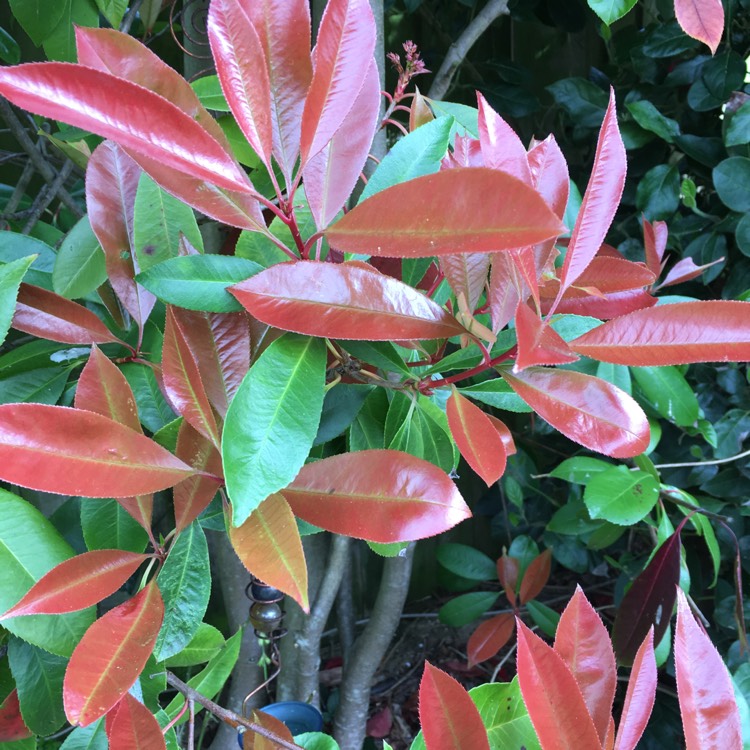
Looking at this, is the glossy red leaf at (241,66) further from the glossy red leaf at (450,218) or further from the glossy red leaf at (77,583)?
the glossy red leaf at (77,583)

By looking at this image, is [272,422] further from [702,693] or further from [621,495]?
[621,495]

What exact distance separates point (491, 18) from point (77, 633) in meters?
1.07

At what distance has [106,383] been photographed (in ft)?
1.39

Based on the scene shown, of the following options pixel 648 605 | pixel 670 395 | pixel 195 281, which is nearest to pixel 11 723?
pixel 195 281

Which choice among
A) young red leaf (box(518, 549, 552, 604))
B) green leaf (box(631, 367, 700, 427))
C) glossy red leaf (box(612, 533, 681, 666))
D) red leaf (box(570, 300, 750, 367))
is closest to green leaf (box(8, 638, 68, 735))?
red leaf (box(570, 300, 750, 367))

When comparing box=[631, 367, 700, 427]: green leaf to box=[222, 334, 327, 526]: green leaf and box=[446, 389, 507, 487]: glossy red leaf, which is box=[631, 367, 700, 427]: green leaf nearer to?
box=[446, 389, 507, 487]: glossy red leaf

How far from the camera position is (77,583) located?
0.39 meters

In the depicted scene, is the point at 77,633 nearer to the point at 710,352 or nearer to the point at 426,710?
the point at 426,710

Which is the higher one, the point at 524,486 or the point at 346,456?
the point at 346,456

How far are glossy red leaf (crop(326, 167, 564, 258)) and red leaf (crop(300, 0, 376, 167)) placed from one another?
0.05m

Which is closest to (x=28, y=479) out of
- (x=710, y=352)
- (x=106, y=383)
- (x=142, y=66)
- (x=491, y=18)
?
(x=106, y=383)

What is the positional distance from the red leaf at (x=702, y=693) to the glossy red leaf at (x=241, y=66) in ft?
1.19

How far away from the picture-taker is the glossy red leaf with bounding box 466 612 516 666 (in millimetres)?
1241

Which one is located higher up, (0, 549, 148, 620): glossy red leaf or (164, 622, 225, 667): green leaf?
(0, 549, 148, 620): glossy red leaf
